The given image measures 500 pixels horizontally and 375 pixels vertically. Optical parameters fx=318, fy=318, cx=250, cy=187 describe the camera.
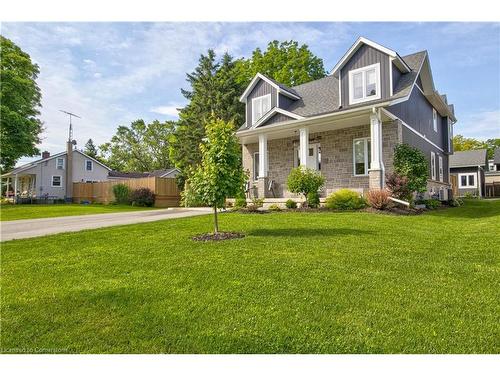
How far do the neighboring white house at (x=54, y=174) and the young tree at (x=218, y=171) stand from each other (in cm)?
2929

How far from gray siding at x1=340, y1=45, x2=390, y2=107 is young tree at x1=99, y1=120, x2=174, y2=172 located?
3825 cm

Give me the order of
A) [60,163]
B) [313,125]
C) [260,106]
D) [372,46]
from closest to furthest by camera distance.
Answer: [372,46], [313,125], [260,106], [60,163]

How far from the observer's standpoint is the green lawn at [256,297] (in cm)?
267

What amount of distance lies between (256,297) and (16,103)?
1061 inches

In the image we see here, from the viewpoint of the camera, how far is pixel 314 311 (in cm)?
309

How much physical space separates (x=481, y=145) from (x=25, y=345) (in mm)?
61464

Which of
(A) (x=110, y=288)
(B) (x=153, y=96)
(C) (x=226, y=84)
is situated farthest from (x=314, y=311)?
(C) (x=226, y=84)

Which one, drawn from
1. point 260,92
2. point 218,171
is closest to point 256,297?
point 218,171

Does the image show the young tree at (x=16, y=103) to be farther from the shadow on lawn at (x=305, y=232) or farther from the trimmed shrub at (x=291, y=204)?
the shadow on lawn at (x=305, y=232)

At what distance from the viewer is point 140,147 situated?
2030 inches

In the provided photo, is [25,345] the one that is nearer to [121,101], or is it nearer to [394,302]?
[394,302]

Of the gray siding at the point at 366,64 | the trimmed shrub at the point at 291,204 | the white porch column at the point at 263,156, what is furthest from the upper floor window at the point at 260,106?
the trimmed shrub at the point at 291,204

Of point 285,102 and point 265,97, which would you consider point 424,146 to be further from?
Result: point 265,97

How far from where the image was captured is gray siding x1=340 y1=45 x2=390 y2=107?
13.6 metres
